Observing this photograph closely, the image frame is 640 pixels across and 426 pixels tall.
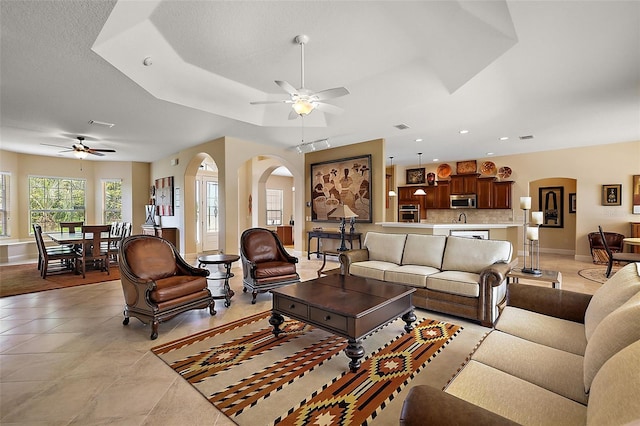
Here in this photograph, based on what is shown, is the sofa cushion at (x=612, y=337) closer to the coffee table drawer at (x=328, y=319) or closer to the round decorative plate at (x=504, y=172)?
the coffee table drawer at (x=328, y=319)

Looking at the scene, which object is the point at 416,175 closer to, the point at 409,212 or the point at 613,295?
the point at 409,212

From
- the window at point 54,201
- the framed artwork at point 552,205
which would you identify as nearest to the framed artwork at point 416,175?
the framed artwork at point 552,205

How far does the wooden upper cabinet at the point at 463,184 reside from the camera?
8.94m

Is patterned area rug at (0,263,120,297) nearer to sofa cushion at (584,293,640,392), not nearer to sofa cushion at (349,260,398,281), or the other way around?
sofa cushion at (349,260,398,281)

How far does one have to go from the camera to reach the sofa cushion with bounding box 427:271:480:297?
327 centimetres

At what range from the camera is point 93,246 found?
5.79 metres

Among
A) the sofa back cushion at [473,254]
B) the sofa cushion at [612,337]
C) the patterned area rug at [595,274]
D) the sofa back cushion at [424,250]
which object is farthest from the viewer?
the patterned area rug at [595,274]

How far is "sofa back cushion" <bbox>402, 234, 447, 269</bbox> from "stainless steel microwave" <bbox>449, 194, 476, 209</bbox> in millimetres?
5478

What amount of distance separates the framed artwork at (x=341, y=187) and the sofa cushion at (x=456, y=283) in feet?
10.4

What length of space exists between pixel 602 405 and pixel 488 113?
15.8ft

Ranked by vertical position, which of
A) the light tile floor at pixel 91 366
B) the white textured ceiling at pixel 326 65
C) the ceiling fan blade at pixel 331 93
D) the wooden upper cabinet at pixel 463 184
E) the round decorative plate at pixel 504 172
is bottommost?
the light tile floor at pixel 91 366

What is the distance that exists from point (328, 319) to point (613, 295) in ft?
6.03

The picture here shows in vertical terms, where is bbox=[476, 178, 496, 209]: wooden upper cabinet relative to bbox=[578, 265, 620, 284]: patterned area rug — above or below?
above

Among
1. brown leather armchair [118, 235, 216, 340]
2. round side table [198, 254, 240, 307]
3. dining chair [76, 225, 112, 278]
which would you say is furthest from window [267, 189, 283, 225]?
brown leather armchair [118, 235, 216, 340]
